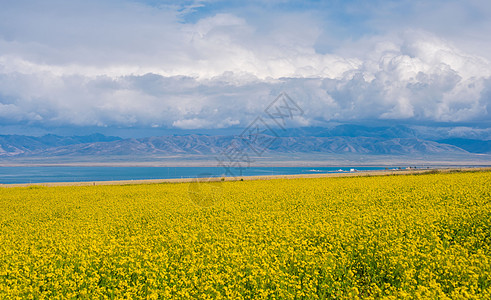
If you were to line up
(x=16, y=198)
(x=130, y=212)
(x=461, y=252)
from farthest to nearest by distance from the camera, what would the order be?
(x=16, y=198) → (x=130, y=212) → (x=461, y=252)

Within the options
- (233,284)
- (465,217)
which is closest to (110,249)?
(233,284)

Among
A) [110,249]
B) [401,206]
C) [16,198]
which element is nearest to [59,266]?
[110,249]

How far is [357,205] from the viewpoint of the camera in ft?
71.5

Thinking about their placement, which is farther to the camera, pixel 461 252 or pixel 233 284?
pixel 461 252

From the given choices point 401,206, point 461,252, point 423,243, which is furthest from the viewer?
point 401,206

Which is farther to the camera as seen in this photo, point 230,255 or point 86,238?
point 86,238

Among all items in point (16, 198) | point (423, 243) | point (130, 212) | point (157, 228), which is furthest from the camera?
point (16, 198)

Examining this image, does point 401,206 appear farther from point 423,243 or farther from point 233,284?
point 233,284

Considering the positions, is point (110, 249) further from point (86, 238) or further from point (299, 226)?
point (299, 226)

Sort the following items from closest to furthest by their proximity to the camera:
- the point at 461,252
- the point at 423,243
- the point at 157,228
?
the point at 461,252
the point at 423,243
the point at 157,228

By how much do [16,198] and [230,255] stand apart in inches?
1249

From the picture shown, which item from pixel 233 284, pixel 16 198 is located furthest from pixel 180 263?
pixel 16 198

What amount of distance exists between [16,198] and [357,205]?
3014 cm

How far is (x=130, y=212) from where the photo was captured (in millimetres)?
22875
